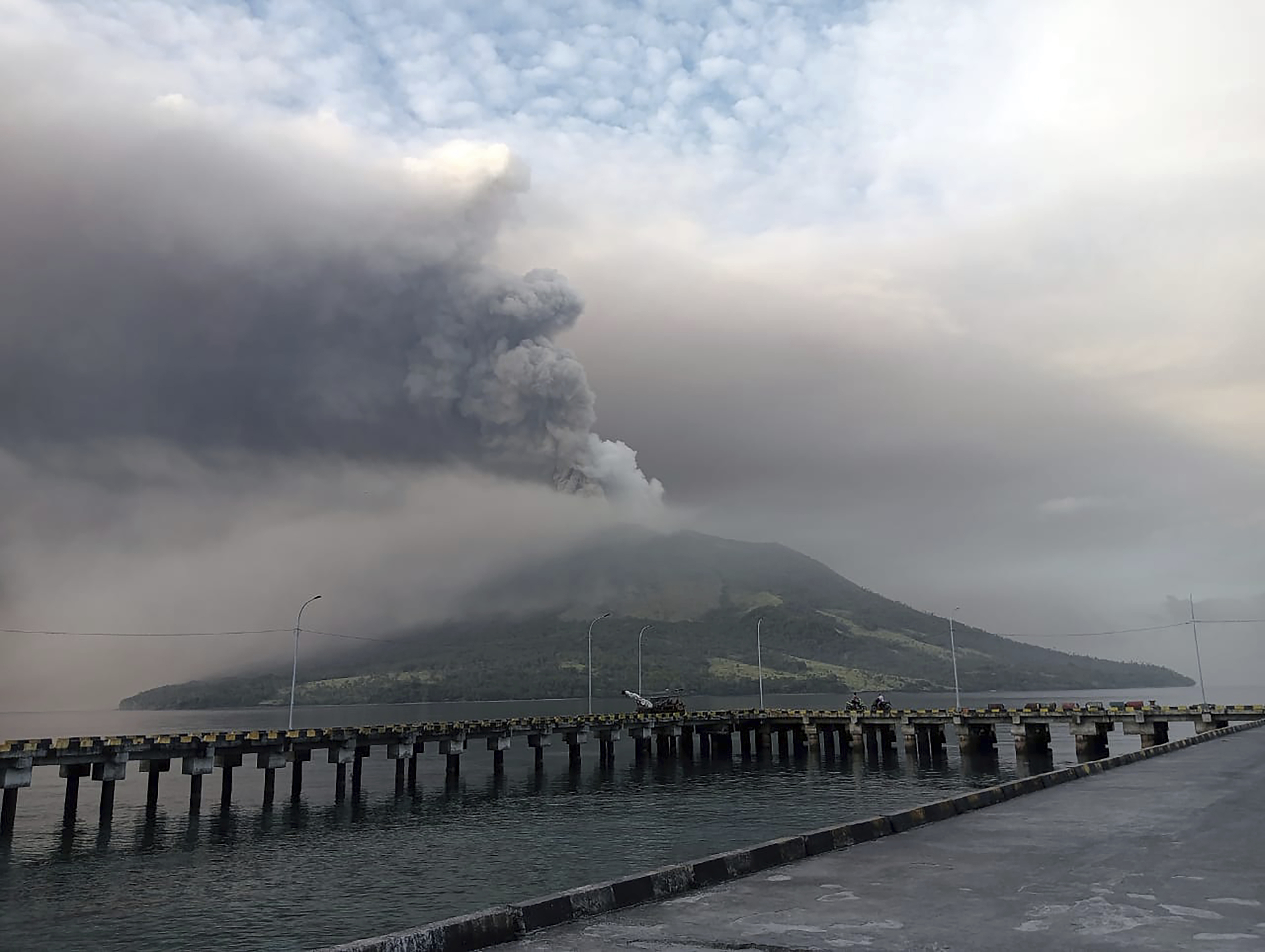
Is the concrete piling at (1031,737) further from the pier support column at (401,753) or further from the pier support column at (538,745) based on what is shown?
the pier support column at (401,753)

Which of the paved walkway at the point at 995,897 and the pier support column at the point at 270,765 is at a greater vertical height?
the paved walkway at the point at 995,897

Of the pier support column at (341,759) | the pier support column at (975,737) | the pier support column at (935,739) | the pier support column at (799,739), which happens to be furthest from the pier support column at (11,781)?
the pier support column at (935,739)

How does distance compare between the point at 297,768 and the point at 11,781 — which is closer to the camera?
the point at 11,781

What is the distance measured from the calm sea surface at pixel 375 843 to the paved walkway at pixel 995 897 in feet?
57.7

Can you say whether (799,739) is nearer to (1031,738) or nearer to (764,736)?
(764,736)

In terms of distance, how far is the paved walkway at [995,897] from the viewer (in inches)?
415

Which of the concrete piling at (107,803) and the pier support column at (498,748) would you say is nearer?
the concrete piling at (107,803)

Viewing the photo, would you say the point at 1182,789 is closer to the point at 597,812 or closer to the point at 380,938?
the point at 380,938

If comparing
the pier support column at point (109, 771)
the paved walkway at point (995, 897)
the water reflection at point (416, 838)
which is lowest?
the water reflection at point (416, 838)

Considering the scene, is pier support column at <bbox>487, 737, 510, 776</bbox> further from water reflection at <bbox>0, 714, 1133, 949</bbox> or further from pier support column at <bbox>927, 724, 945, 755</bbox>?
pier support column at <bbox>927, 724, 945, 755</bbox>

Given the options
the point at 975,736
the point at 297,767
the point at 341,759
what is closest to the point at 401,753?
the point at 341,759

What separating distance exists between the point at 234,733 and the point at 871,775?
1912 inches

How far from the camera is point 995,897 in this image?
1273 centimetres

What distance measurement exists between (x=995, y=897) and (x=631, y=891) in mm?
4972
